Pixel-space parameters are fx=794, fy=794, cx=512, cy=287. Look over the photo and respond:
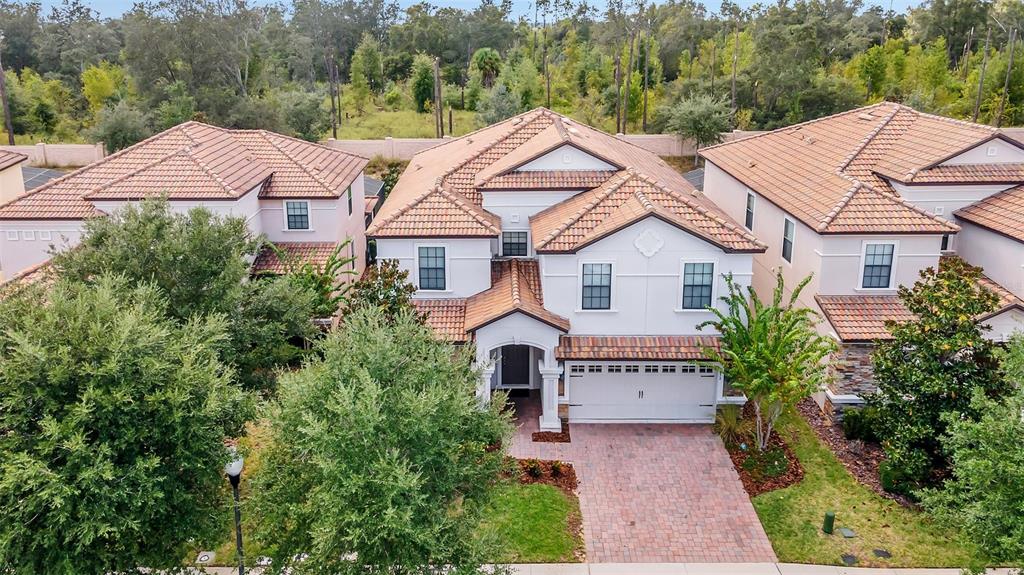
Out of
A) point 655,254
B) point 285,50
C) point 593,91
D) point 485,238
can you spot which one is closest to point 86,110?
point 285,50

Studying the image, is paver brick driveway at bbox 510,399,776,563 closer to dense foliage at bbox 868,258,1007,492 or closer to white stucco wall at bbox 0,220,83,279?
dense foliage at bbox 868,258,1007,492

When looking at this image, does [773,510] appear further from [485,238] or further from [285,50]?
[285,50]

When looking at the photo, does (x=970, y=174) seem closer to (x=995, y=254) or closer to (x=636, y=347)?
(x=995, y=254)

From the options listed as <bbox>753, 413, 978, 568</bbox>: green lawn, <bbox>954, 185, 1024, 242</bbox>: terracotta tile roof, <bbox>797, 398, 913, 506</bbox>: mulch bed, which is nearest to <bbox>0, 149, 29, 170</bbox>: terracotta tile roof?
<bbox>753, 413, 978, 568</bbox>: green lawn

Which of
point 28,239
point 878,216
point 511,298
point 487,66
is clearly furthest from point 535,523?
point 487,66

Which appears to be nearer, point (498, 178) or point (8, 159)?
point (498, 178)
